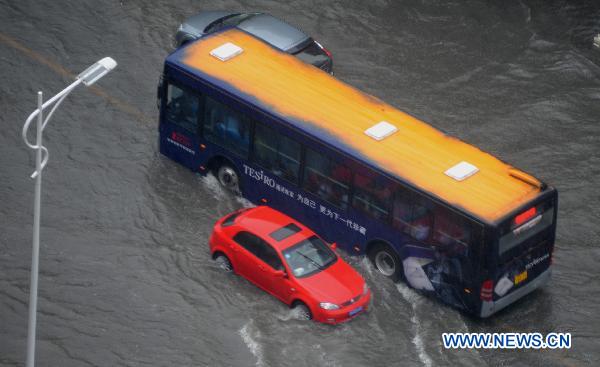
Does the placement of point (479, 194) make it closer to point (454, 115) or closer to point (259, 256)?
point (259, 256)

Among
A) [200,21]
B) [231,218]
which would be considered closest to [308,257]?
[231,218]

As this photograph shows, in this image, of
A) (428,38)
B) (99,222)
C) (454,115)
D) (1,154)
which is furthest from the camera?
(428,38)

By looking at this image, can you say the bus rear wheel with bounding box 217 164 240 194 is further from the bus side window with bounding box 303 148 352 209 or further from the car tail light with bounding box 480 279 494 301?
the car tail light with bounding box 480 279 494 301

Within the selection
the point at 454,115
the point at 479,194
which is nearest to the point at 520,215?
the point at 479,194

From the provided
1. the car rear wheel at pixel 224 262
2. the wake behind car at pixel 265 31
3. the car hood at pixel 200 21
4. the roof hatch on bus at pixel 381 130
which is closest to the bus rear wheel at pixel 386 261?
the roof hatch on bus at pixel 381 130

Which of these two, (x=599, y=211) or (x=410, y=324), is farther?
(x=599, y=211)

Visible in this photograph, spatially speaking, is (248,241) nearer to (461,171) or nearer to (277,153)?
(277,153)

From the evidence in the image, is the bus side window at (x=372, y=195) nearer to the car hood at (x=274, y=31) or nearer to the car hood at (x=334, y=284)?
the car hood at (x=334, y=284)
